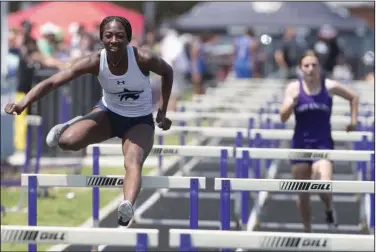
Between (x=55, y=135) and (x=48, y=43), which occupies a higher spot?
(x=48, y=43)

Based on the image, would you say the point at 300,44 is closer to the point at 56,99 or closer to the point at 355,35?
the point at 355,35

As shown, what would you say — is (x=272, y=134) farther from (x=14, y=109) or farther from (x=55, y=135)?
(x=14, y=109)

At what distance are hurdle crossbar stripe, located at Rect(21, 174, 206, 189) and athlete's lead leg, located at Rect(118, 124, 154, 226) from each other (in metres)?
0.10

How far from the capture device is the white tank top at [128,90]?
319 inches

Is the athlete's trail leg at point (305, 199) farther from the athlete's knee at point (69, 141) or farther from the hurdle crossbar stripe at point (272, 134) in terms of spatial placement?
the athlete's knee at point (69, 141)

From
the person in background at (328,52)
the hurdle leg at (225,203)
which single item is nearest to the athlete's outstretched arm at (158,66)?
the hurdle leg at (225,203)

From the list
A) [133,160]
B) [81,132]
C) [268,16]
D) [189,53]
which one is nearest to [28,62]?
[81,132]

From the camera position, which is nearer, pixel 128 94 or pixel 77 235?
pixel 77 235

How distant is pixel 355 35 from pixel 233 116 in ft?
87.2

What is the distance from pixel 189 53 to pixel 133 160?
27.4 m

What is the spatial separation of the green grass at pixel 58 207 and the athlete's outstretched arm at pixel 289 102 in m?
2.45

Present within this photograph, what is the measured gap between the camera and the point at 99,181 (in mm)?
7828

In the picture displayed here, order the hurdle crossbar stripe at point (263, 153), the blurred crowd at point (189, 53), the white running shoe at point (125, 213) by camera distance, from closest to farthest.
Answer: the white running shoe at point (125, 213) < the hurdle crossbar stripe at point (263, 153) < the blurred crowd at point (189, 53)

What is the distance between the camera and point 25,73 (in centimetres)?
1647
